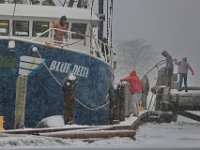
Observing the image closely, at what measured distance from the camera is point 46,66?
17.2 metres

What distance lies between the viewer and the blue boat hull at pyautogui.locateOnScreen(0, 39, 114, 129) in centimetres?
1694

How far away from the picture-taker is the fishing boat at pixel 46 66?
16.9 m

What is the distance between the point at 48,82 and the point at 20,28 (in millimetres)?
2636

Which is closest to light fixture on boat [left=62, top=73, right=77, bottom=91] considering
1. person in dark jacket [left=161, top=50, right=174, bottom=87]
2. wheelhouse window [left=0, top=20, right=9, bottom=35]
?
wheelhouse window [left=0, top=20, right=9, bottom=35]

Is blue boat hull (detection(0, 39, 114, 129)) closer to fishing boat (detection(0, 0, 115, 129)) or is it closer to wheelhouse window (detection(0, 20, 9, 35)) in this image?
fishing boat (detection(0, 0, 115, 129))

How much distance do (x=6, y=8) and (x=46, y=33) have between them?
4.84 ft

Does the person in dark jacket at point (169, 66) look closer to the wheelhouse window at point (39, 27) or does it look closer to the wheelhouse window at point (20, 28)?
the wheelhouse window at point (39, 27)

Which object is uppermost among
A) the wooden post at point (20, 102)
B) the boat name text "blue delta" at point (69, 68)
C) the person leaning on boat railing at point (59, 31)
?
the person leaning on boat railing at point (59, 31)

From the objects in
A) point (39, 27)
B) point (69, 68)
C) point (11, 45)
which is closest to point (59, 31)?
point (69, 68)

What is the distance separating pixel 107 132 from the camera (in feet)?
49.4

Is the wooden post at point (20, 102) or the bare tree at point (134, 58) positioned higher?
the bare tree at point (134, 58)

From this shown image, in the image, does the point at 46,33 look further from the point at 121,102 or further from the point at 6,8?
the point at 121,102

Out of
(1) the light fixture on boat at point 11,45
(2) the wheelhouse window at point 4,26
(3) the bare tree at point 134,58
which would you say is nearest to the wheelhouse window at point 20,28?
(2) the wheelhouse window at point 4,26

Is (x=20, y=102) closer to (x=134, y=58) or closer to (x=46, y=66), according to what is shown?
(x=46, y=66)
